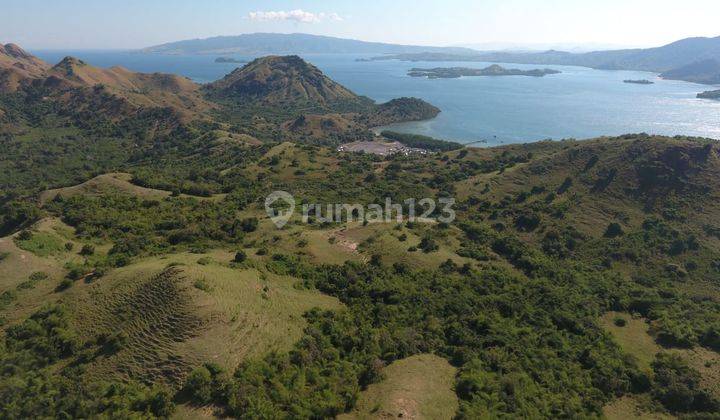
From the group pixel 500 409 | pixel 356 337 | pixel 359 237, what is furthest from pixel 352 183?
pixel 500 409

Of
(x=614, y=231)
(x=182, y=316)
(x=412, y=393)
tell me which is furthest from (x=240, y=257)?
(x=614, y=231)

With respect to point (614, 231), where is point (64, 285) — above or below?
above

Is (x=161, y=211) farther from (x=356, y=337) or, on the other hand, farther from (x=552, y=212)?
(x=552, y=212)

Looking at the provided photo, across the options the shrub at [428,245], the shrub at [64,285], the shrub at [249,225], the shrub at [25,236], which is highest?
the shrub at [25,236]

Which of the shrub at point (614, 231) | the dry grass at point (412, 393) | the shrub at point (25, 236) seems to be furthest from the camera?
the shrub at point (614, 231)

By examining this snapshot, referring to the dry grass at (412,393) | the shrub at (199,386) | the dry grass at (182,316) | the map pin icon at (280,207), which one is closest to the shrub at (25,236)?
the dry grass at (182,316)

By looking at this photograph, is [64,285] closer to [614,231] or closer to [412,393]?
[412,393]

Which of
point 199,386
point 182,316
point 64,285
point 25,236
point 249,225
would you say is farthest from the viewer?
point 249,225

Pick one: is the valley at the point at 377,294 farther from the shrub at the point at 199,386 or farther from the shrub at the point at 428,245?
the shrub at the point at 428,245

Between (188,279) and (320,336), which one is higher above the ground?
(188,279)
